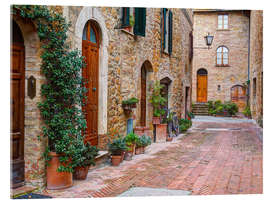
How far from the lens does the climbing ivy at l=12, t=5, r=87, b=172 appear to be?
3.79m

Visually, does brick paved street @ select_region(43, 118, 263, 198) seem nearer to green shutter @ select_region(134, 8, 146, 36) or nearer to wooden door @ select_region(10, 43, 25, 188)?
wooden door @ select_region(10, 43, 25, 188)

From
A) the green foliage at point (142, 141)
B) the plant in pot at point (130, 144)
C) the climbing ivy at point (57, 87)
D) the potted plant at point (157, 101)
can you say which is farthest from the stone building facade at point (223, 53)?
the climbing ivy at point (57, 87)

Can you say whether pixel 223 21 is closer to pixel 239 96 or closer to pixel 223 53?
pixel 223 53

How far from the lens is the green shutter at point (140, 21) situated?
6910mm

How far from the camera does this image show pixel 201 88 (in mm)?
19625

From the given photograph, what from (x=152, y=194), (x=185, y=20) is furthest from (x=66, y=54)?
(x=185, y=20)

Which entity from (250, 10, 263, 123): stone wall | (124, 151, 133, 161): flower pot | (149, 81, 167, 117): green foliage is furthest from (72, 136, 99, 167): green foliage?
Result: (250, 10, 263, 123): stone wall

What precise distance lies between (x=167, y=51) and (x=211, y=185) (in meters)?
5.81

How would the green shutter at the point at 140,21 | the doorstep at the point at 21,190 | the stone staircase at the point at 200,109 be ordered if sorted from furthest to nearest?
the stone staircase at the point at 200,109
the green shutter at the point at 140,21
the doorstep at the point at 21,190

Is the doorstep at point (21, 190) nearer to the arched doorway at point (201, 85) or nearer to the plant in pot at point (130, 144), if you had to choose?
the plant in pot at point (130, 144)

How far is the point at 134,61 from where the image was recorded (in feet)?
Result: 23.1

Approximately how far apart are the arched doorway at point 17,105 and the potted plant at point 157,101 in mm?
4868
